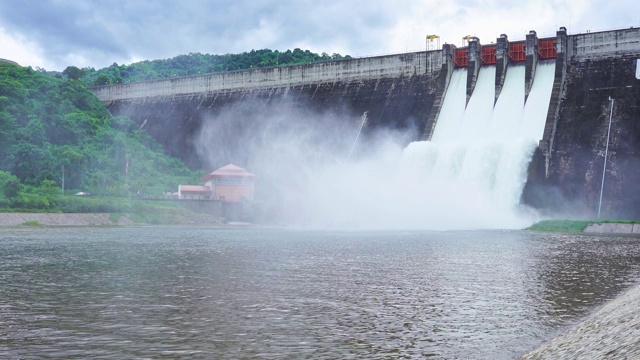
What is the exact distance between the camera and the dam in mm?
50469

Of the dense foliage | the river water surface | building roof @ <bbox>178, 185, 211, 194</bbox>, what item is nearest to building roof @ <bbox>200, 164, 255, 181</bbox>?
building roof @ <bbox>178, 185, 211, 194</bbox>

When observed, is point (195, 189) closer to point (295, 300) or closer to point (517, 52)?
point (517, 52)

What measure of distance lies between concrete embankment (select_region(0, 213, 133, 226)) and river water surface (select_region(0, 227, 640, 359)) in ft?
73.4

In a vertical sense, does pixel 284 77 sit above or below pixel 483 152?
above

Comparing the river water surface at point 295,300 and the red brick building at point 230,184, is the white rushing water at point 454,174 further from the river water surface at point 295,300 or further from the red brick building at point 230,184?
the river water surface at point 295,300

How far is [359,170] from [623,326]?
51.6 metres

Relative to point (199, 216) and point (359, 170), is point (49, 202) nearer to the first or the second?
point (199, 216)

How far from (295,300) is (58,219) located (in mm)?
41053

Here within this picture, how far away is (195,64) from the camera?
157 meters

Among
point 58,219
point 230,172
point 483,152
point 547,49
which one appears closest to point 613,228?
point 483,152

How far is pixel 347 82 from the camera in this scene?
7150 centimetres

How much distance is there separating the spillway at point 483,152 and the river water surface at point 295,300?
22.4m

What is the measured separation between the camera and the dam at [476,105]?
50.5 metres

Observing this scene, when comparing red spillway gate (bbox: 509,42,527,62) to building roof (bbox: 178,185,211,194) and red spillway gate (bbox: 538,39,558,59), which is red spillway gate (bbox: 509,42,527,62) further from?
building roof (bbox: 178,185,211,194)
